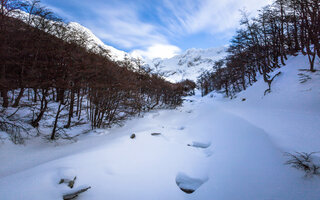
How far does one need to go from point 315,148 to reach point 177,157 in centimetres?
336

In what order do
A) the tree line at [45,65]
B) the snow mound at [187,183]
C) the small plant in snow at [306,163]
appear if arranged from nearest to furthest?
the small plant in snow at [306,163], the snow mound at [187,183], the tree line at [45,65]

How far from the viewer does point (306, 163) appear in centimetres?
229

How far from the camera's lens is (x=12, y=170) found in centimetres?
300

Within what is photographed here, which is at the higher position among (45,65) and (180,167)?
(45,65)

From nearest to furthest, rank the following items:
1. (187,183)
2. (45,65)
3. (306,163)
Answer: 1. (306,163)
2. (187,183)
3. (45,65)

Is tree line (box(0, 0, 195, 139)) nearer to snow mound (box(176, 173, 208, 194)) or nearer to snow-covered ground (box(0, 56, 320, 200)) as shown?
snow-covered ground (box(0, 56, 320, 200))

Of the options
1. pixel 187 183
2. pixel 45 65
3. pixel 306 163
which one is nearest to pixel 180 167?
pixel 187 183

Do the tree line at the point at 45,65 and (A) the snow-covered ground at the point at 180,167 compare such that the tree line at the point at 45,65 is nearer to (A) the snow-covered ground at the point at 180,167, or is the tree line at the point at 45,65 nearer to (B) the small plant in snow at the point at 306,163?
(A) the snow-covered ground at the point at 180,167

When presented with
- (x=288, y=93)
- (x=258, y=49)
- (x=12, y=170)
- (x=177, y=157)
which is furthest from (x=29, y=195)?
(x=258, y=49)

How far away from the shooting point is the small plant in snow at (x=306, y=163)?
6.95ft

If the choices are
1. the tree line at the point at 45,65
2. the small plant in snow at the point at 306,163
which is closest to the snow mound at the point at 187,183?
the small plant in snow at the point at 306,163

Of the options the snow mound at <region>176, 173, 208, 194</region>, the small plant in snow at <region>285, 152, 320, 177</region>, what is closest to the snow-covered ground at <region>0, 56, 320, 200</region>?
the snow mound at <region>176, 173, 208, 194</region>

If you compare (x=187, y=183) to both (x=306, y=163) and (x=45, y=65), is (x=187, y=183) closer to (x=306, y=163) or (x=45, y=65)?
(x=306, y=163)

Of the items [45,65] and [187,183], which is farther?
[45,65]
